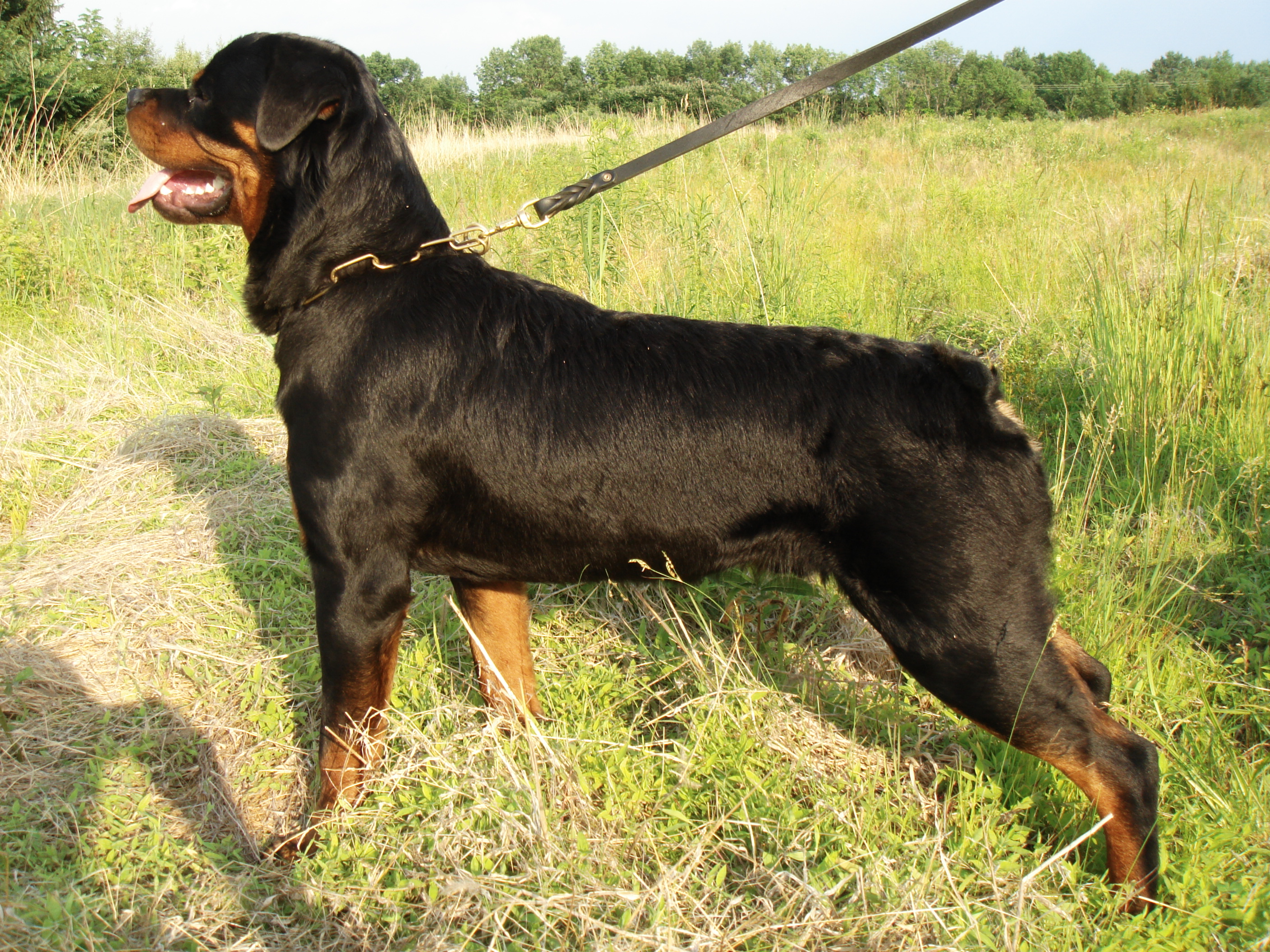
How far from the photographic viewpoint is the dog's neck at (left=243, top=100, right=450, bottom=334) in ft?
8.00

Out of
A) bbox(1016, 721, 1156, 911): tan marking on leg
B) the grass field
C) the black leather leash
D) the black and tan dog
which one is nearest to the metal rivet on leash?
the black leather leash

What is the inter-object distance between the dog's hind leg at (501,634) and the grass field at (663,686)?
0.48 ft

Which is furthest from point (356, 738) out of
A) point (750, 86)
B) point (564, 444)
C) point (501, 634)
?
point (750, 86)

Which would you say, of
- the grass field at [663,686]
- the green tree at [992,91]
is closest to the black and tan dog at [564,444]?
the grass field at [663,686]

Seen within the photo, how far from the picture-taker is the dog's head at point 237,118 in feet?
7.85

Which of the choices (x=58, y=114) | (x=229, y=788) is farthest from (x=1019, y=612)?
(x=58, y=114)

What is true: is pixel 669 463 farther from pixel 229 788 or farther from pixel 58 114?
pixel 58 114

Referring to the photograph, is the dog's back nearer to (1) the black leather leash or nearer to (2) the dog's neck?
(2) the dog's neck

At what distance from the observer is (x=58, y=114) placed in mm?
14102

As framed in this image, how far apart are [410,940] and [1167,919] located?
2043 mm

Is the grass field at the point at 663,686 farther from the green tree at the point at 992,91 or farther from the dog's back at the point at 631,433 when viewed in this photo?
the green tree at the point at 992,91

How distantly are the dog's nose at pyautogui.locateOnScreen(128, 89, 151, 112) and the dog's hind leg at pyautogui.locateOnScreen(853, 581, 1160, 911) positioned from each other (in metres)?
2.72

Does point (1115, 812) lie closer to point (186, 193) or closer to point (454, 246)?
point (454, 246)

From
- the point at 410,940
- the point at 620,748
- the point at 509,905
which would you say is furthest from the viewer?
the point at 620,748
